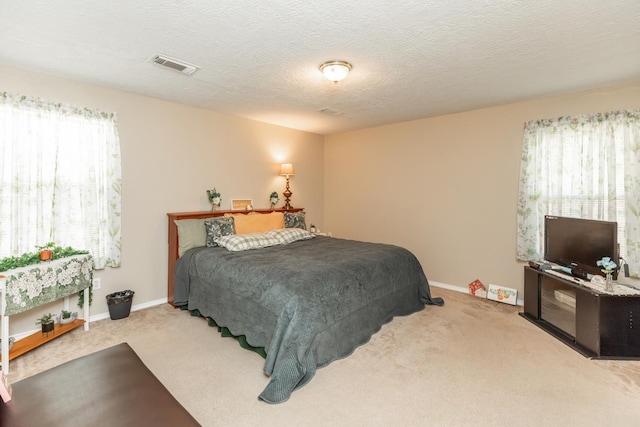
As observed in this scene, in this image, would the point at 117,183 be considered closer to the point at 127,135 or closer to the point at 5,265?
the point at 127,135

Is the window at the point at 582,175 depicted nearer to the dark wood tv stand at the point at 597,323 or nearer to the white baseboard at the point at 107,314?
the dark wood tv stand at the point at 597,323

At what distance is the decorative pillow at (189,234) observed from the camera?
11.7 ft

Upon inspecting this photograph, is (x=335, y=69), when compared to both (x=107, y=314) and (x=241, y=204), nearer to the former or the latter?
(x=241, y=204)

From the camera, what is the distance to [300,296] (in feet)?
7.39

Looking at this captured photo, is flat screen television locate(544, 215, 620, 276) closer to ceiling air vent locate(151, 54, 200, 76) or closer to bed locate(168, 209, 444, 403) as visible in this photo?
bed locate(168, 209, 444, 403)

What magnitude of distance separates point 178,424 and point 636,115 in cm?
454

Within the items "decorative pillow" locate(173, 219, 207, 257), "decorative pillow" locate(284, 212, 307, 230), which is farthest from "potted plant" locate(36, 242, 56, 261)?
"decorative pillow" locate(284, 212, 307, 230)

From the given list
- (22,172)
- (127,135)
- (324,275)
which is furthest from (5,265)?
(324,275)

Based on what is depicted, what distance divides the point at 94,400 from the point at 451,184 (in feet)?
14.4

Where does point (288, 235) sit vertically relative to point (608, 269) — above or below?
above

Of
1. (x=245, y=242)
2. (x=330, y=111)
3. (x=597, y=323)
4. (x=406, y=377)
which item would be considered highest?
(x=330, y=111)

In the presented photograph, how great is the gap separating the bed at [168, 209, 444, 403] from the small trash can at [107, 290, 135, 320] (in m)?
0.47

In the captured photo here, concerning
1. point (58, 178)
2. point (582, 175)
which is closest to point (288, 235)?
point (58, 178)

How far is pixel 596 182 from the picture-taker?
3207 mm
